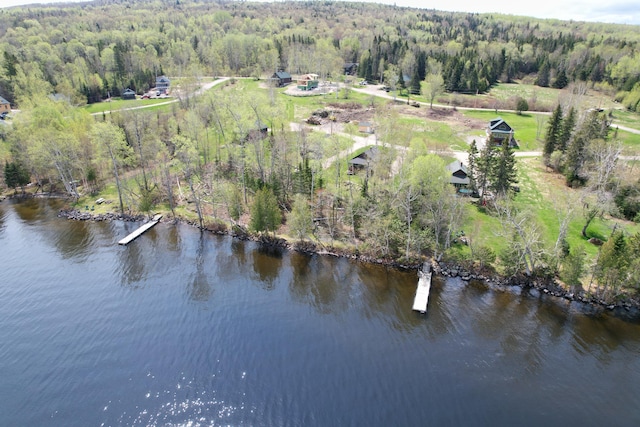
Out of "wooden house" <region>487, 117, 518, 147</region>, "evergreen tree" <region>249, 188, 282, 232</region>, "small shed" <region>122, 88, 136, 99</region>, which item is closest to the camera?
"evergreen tree" <region>249, 188, 282, 232</region>

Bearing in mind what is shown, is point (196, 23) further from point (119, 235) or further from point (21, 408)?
point (21, 408)

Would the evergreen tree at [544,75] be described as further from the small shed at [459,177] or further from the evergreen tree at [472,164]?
the small shed at [459,177]

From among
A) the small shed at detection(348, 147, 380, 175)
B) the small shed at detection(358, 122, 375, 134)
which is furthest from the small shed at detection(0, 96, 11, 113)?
the small shed at detection(348, 147, 380, 175)

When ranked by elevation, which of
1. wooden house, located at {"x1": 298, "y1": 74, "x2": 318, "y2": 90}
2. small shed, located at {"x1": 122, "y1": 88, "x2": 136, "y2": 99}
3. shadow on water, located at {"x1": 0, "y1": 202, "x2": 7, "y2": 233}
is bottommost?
shadow on water, located at {"x1": 0, "y1": 202, "x2": 7, "y2": 233}

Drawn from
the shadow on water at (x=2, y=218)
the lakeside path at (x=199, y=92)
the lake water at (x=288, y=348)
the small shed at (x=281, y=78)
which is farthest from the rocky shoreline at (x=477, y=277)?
the small shed at (x=281, y=78)

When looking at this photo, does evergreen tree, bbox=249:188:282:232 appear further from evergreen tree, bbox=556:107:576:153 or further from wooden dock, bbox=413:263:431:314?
evergreen tree, bbox=556:107:576:153

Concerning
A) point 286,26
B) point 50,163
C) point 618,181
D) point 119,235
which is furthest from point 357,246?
point 286,26
